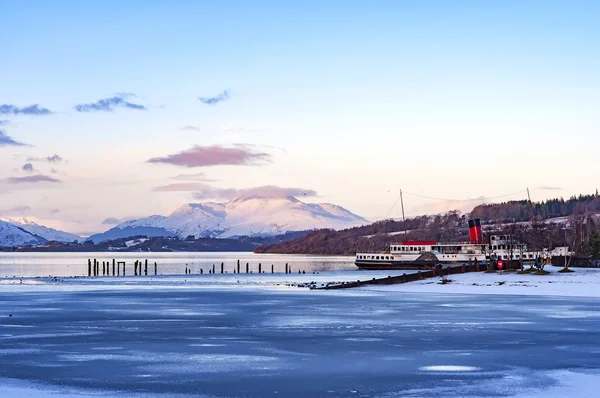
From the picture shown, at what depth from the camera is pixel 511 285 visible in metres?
63.8

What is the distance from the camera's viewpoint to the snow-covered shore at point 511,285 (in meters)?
57.0

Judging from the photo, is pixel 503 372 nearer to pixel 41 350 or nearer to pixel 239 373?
pixel 239 373

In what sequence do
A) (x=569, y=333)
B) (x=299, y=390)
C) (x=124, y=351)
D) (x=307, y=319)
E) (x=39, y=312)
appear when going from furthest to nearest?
(x=39, y=312) → (x=307, y=319) → (x=569, y=333) → (x=124, y=351) → (x=299, y=390)

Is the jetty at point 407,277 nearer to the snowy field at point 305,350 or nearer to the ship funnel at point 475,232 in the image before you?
the snowy field at point 305,350

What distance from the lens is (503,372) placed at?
20766 mm

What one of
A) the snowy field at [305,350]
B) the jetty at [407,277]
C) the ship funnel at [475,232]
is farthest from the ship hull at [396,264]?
the snowy field at [305,350]

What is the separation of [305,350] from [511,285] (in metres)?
42.1

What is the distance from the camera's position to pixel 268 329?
1264 inches

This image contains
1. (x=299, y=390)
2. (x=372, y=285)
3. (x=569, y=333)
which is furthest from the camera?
(x=372, y=285)

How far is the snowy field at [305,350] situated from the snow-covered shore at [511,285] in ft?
36.1

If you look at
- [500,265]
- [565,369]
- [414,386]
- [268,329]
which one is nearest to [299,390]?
[414,386]

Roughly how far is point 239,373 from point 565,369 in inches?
343

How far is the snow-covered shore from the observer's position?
57.0m

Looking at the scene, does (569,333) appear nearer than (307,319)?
Yes
